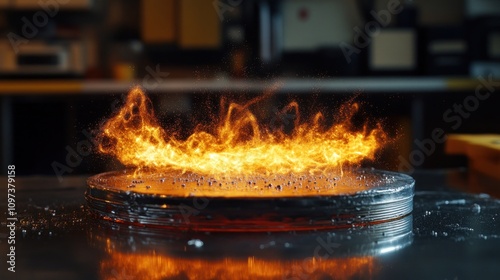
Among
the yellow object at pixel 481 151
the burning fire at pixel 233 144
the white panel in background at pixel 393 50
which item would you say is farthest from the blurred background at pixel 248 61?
the burning fire at pixel 233 144

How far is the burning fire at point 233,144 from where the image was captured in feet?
3.60

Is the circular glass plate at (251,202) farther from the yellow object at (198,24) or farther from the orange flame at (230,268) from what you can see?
the yellow object at (198,24)

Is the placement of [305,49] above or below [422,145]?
above

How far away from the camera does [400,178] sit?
101 centimetres

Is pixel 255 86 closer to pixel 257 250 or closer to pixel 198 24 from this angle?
pixel 198 24

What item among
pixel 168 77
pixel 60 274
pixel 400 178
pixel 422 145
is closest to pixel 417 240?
pixel 400 178

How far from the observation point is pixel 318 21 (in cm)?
433

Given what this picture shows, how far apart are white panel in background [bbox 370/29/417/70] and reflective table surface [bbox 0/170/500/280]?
3.02 m

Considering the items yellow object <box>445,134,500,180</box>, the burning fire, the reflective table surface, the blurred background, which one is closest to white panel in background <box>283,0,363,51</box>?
the blurred background

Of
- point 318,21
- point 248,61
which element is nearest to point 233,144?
point 248,61

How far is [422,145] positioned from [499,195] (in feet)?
8.26

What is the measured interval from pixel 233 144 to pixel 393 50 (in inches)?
117

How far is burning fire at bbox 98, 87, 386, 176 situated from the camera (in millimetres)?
1099

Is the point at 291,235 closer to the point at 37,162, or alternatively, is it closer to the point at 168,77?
the point at 37,162
